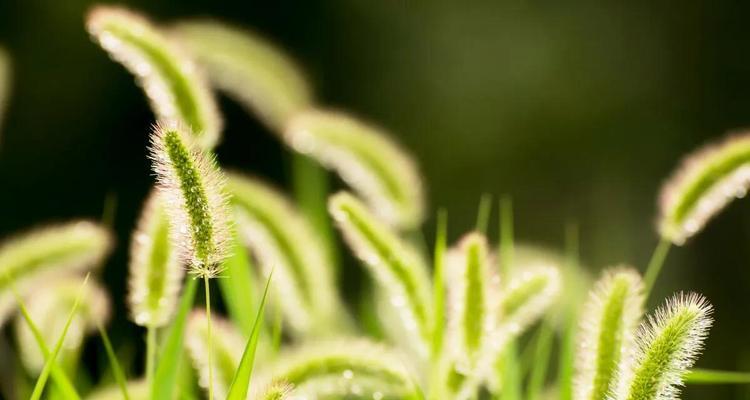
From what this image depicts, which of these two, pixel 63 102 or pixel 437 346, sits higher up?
pixel 63 102

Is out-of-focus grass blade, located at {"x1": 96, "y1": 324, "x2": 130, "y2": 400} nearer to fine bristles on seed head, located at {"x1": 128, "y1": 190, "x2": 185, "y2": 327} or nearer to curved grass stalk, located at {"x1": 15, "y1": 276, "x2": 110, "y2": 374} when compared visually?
fine bristles on seed head, located at {"x1": 128, "y1": 190, "x2": 185, "y2": 327}

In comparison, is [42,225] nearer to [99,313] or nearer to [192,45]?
[192,45]

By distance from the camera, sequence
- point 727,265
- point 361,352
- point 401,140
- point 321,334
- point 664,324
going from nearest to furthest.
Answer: point 664,324 < point 361,352 < point 321,334 < point 727,265 < point 401,140

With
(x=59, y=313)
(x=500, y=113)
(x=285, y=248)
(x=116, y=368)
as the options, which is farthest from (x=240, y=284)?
(x=500, y=113)

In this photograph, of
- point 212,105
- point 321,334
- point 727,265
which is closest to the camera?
point 212,105

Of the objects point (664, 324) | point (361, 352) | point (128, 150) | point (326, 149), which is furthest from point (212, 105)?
point (128, 150)

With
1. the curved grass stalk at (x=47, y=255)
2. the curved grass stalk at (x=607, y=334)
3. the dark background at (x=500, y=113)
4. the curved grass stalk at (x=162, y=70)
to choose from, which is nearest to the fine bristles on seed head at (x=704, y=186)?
the curved grass stalk at (x=607, y=334)
